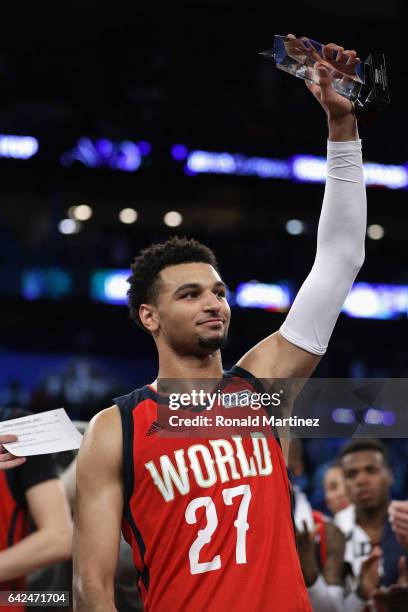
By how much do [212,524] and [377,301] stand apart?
1287 cm

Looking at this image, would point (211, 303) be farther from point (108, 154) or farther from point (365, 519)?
point (108, 154)

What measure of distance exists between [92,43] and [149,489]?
13.4 metres

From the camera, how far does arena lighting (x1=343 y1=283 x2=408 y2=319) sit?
587 inches

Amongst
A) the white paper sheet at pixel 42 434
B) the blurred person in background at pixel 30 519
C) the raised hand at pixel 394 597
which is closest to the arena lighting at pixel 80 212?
Answer: the raised hand at pixel 394 597

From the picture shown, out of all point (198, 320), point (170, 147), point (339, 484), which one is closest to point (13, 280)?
point (170, 147)

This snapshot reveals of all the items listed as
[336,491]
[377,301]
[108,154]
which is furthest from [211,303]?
[377,301]

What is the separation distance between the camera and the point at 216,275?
2.87 m

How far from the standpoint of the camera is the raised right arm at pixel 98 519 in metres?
2.47

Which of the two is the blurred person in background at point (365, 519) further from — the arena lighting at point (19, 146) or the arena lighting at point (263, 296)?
the arena lighting at point (19, 146)

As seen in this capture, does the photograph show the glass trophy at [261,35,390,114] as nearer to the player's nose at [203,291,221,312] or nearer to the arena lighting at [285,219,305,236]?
the player's nose at [203,291,221,312]

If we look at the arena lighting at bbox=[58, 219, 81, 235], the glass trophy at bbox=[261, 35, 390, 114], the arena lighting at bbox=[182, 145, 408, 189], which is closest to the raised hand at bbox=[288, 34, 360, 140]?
the glass trophy at bbox=[261, 35, 390, 114]

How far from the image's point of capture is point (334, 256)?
2.67 m

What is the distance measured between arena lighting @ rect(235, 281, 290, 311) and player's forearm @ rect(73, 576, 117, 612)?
1151 cm

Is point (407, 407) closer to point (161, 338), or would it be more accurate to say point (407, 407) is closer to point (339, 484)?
point (161, 338)
